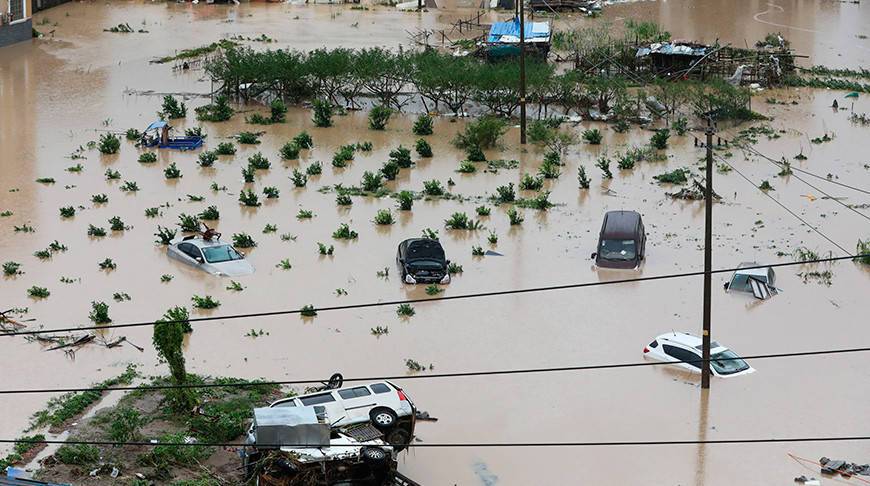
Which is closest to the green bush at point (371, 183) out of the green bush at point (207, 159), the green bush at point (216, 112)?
the green bush at point (207, 159)

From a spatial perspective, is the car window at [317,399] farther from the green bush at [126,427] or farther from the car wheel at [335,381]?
the green bush at [126,427]

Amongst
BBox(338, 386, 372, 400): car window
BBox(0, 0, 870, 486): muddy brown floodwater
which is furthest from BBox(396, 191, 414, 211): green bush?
BBox(338, 386, 372, 400): car window

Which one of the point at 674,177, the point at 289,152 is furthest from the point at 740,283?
the point at 289,152

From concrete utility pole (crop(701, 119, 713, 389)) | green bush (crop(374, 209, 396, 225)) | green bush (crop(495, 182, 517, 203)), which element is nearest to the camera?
concrete utility pole (crop(701, 119, 713, 389))

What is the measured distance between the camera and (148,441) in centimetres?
1959

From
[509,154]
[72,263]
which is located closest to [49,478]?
[72,263]

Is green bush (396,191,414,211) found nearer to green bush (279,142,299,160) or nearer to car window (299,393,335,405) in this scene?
green bush (279,142,299,160)

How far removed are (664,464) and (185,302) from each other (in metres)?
11.0

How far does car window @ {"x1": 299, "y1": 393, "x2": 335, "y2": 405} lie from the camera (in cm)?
1941

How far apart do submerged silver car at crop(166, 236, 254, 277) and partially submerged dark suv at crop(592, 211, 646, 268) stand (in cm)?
769

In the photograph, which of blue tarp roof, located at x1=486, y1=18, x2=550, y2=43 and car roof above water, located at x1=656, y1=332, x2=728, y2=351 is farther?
blue tarp roof, located at x1=486, y1=18, x2=550, y2=43

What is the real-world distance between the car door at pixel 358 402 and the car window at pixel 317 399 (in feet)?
0.54

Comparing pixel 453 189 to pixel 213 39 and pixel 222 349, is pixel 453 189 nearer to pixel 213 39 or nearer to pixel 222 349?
pixel 222 349

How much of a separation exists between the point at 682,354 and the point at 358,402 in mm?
6906
